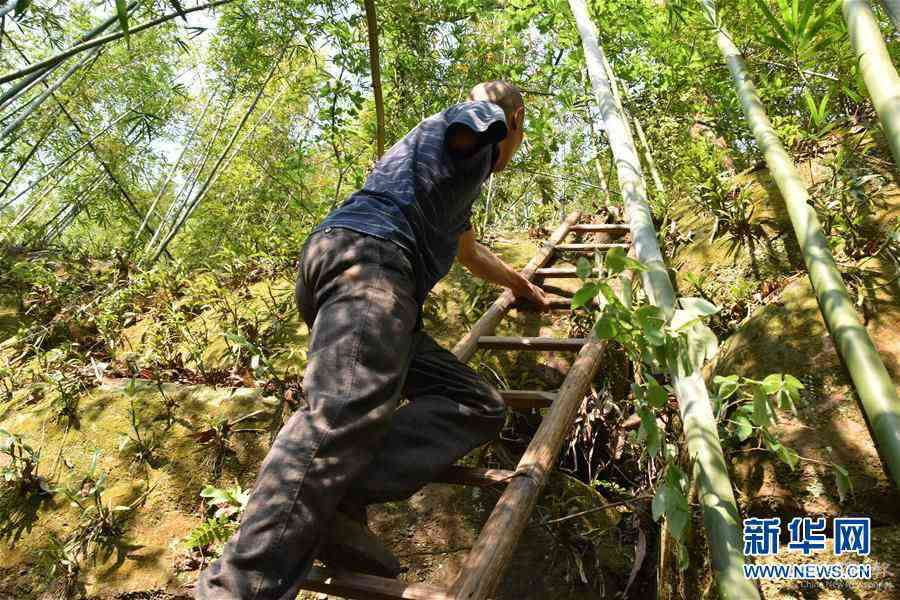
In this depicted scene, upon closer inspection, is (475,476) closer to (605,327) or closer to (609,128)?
(605,327)

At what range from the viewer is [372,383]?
1419 mm

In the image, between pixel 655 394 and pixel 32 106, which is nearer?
pixel 655 394

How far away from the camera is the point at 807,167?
2785mm

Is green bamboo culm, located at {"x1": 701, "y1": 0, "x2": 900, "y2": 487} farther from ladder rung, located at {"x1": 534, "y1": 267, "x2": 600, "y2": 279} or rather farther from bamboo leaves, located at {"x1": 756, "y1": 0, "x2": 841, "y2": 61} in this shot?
ladder rung, located at {"x1": 534, "y1": 267, "x2": 600, "y2": 279}

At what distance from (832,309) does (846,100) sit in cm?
232

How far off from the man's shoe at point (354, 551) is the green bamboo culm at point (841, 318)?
1.22 meters

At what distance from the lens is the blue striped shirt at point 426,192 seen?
5.49 feet

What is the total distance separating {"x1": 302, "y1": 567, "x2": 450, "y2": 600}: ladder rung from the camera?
1.33m

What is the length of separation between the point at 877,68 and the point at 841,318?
24.8 inches

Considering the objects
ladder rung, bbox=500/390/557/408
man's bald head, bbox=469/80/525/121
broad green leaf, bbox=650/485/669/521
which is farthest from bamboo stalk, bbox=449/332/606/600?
man's bald head, bbox=469/80/525/121

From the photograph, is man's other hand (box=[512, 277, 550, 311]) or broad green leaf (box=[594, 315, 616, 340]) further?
man's other hand (box=[512, 277, 550, 311])

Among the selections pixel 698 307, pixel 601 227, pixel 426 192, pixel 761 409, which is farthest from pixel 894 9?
pixel 601 227

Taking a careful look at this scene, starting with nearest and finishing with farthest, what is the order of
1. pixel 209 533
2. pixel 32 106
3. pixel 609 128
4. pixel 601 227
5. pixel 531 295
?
pixel 209 533 → pixel 609 128 → pixel 531 295 → pixel 601 227 → pixel 32 106

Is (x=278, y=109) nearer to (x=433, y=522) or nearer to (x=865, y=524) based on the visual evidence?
(x=433, y=522)
